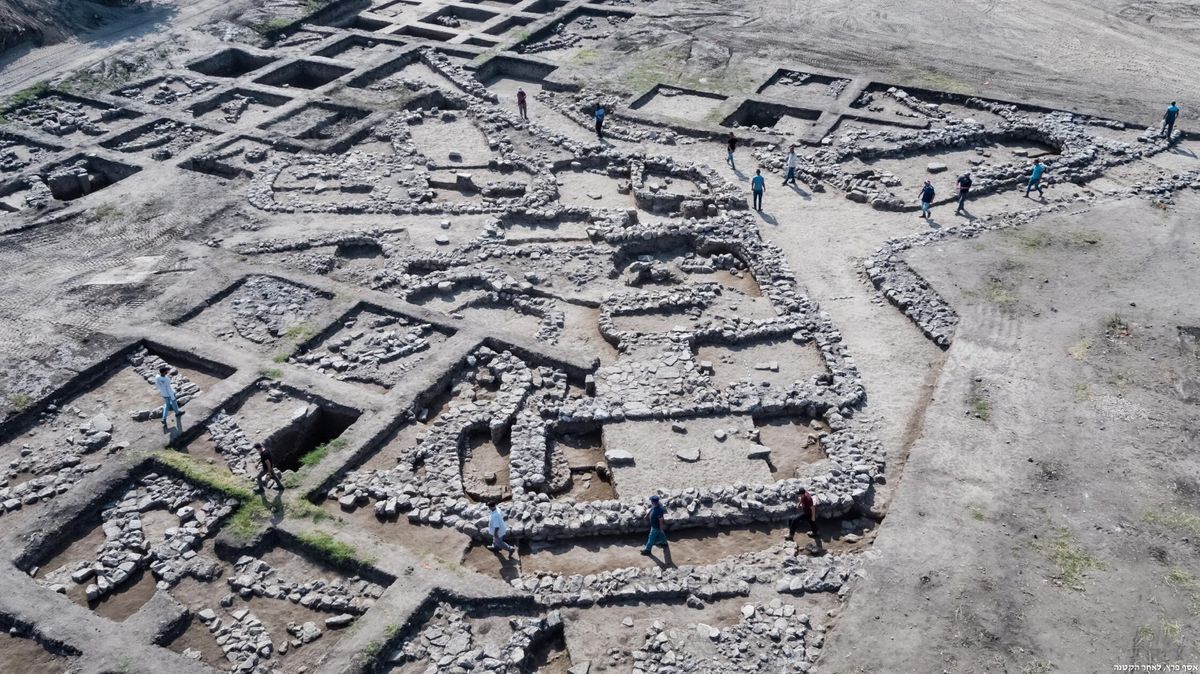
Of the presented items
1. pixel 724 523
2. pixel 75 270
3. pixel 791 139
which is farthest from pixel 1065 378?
pixel 75 270

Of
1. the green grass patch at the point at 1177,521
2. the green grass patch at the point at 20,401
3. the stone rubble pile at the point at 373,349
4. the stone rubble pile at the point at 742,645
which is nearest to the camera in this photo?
the stone rubble pile at the point at 742,645

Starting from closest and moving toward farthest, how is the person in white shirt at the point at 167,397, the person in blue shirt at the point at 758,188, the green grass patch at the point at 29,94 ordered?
1. the person in white shirt at the point at 167,397
2. the person in blue shirt at the point at 758,188
3. the green grass patch at the point at 29,94

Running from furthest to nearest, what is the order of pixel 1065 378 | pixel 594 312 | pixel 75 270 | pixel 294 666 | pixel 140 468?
pixel 75 270
pixel 594 312
pixel 1065 378
pixel 140 468
pixel 294 666

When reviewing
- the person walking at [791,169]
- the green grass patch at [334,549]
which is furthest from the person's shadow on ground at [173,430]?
the person walking at [791,169]

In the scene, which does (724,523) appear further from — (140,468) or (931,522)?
(140,468)

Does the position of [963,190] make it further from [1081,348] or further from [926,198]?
[1081,348]

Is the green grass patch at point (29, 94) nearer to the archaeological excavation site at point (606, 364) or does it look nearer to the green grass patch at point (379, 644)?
the archaeological excavation site at point (606, 364)
